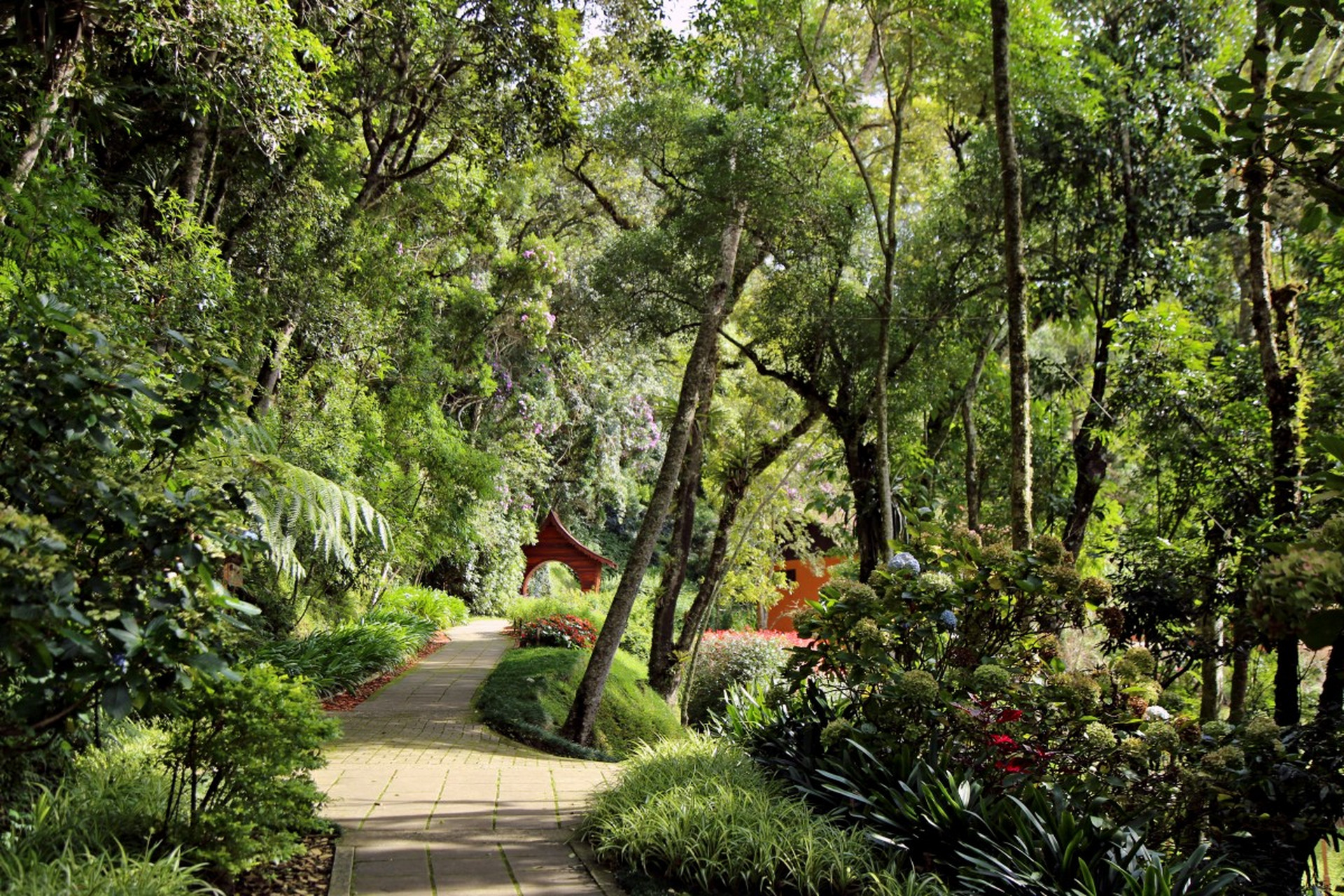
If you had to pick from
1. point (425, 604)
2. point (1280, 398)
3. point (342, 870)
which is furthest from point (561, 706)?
point (425, 604)

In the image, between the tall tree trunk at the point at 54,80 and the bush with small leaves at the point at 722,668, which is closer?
the tall tree trunk at the point at 54,80

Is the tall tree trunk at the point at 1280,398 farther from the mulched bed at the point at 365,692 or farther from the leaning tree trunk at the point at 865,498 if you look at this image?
the mulched bed at the point at 365,692

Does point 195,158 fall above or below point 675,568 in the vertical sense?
above

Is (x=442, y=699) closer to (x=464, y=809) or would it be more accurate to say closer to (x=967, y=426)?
(x=464, y=809)

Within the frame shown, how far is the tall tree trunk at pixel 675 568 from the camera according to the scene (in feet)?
40.1

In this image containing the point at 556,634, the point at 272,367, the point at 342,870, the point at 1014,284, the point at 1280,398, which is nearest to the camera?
the point at 342,870

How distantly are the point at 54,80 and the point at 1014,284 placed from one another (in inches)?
238

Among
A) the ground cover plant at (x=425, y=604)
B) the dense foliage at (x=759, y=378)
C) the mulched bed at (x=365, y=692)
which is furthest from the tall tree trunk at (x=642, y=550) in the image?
the ground cover plant at (x=425, y=604)

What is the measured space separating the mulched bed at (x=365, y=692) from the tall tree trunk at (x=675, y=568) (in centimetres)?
Answer: 358

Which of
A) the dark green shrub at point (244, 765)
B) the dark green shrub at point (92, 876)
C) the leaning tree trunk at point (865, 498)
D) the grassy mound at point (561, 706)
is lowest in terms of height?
the grassy mound at point (561, 706)

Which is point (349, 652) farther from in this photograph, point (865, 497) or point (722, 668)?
point (865, 497)

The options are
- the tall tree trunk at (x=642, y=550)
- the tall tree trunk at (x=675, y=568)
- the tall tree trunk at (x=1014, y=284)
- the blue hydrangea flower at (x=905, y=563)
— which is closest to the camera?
the blue hydrangea flower at (x=905, y=563)

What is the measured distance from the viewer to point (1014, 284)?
233 inches

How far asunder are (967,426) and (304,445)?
857 cm
